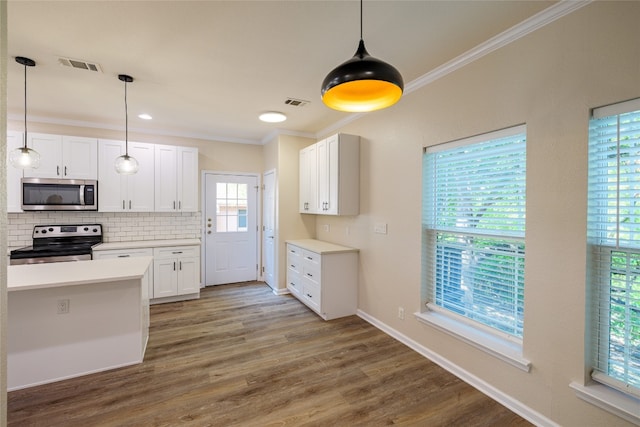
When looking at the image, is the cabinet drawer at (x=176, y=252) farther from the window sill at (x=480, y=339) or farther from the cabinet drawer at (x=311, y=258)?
the window sill at (x=480, y=339)

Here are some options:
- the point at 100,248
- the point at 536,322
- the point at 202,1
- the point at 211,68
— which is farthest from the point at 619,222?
the point at 100,248

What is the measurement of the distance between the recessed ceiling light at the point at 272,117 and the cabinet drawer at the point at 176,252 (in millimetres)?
2240

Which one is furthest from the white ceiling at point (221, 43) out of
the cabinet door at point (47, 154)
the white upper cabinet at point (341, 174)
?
the white upper cabinet at point (341, 174)

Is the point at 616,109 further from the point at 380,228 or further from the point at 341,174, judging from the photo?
the point at 341,174

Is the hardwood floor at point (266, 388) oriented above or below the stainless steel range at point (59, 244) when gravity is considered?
below

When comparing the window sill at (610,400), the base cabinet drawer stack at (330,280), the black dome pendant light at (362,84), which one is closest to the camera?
the black dome pendant light at (362,84)

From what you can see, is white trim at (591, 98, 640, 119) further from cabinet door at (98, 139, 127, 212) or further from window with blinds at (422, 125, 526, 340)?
cabinet door at (98, 139, 127, 212)

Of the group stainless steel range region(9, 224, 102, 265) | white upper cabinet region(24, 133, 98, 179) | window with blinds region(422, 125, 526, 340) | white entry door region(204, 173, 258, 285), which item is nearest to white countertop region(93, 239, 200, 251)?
stainless steel range region(9, 224, 102, 265)

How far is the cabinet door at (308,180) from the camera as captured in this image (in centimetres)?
423

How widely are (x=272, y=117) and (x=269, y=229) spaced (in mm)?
2077

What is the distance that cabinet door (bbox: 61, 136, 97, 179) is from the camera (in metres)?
3.91

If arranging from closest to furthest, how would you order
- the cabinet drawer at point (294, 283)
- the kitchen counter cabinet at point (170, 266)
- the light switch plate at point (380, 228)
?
1. the light switch plate at point (380, 228)
2. the kitchen counter cabinet at point (170, 266)
3. the cabinet drawer at point (294, 283)

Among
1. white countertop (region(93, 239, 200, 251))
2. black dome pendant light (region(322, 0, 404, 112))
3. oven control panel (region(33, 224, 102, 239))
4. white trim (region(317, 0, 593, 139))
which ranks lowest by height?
white countertop (region(93, 239, 200, 251))

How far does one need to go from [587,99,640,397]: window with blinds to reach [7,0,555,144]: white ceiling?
0.91 m
